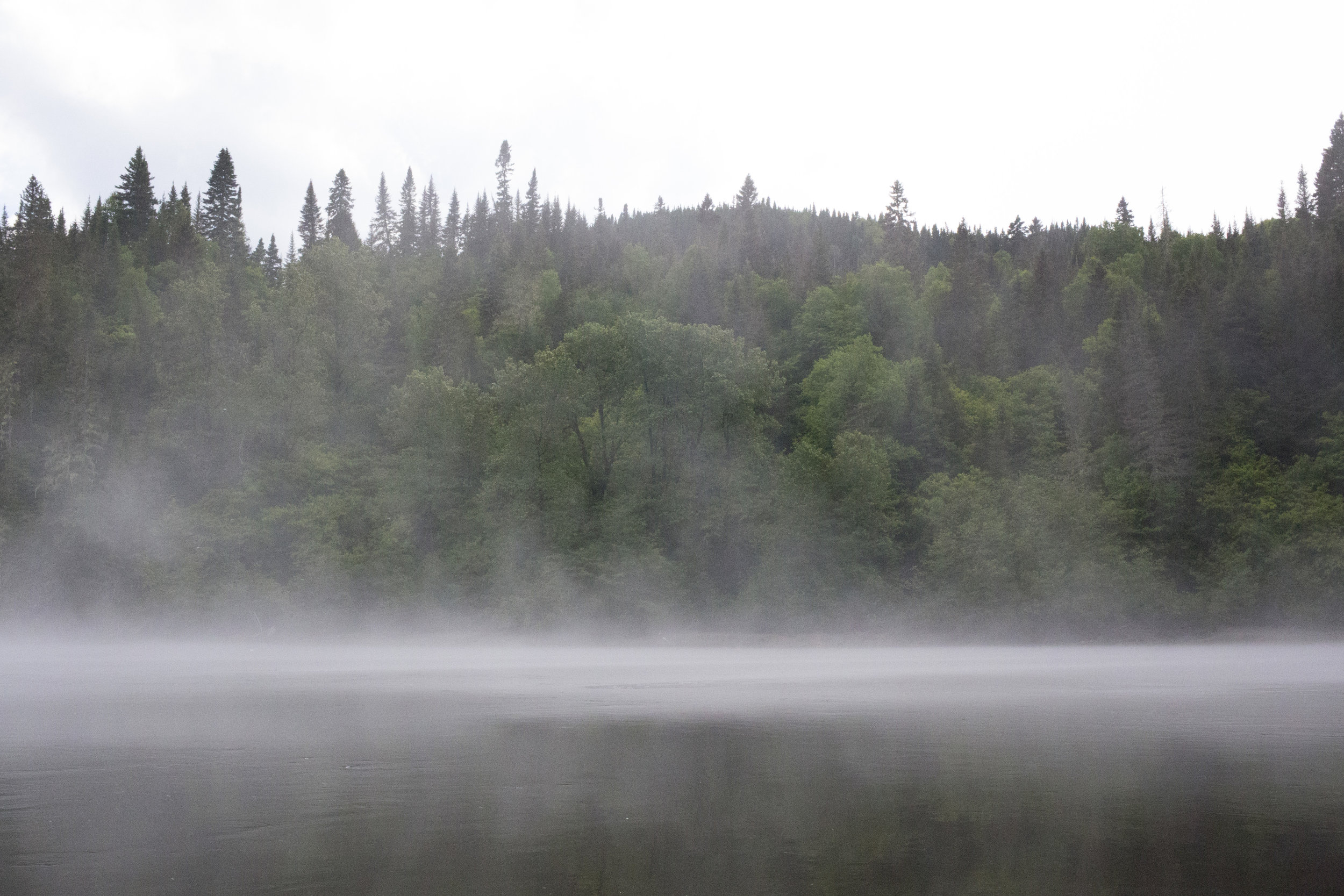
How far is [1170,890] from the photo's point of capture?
9.57 meters

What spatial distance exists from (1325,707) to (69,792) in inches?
1076

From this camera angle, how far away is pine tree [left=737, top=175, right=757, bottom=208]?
18400cm

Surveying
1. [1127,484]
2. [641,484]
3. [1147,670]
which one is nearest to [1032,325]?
[1127,484]

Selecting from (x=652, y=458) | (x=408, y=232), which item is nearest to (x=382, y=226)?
(x=408, y=232)

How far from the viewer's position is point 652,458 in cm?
7750

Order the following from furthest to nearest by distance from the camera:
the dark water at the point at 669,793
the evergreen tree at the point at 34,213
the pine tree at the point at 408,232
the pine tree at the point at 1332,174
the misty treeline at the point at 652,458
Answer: the pine tree at the point at 408,232 → the pine tree at the point at 1332,174 → the evergreen tree at the point at 34,213 → the misty treeline at the point at 652,458 → the dark water at the point at 669,793

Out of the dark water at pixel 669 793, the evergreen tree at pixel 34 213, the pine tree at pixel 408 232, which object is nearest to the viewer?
the dark water at pixel 669 793

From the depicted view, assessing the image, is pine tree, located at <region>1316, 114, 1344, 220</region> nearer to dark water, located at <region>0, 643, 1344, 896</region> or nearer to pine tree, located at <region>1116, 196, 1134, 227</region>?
pine tree, located at <region>1116, 196, 1134, 227</region>

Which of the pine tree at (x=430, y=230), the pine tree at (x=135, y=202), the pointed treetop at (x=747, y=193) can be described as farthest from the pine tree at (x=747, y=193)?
the pine tree at (x=135, y=202)

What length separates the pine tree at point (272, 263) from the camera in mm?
142212

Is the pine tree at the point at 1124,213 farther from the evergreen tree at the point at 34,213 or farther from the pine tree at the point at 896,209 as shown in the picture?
the evergreen tree at the point at 34,213

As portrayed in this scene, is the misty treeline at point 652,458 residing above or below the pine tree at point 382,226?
below

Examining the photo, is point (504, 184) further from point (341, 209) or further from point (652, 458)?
point (652, 458)

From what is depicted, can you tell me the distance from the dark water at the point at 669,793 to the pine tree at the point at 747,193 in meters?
162
